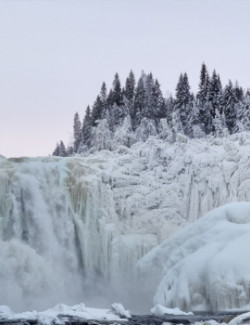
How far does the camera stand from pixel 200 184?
23.5 meters

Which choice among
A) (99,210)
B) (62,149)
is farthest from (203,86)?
(99,210)

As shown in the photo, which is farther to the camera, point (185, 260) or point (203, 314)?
point (185, 260)

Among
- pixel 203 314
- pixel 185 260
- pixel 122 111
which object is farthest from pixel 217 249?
pixel 122 111

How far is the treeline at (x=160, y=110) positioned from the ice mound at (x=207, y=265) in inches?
550

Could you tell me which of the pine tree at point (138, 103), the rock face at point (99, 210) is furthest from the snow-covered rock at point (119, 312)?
the pine tree at point (138, 103)

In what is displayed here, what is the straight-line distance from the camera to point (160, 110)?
142ft

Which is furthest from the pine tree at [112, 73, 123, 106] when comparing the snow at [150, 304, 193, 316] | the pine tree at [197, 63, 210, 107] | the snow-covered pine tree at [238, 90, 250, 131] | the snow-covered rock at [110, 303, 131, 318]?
the snow-covered rock at [110, 303, 131, 318]

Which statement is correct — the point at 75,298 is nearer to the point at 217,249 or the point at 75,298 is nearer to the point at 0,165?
the point at 0,165

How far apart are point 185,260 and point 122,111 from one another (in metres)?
27.1

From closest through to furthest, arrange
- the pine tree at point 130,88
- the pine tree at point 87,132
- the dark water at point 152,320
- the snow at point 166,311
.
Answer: the dark water at point 152,320, the snow at point 166,311, the pine tree at point 87,132, the pine tree at point 130,88

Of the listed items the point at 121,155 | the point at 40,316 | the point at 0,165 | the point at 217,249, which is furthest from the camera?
the point at 121,155

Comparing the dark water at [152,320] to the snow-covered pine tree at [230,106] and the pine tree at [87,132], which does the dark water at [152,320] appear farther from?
the pine tree at [87,132]

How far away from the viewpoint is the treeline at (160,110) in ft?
110

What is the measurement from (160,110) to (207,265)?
2931 centimetres
